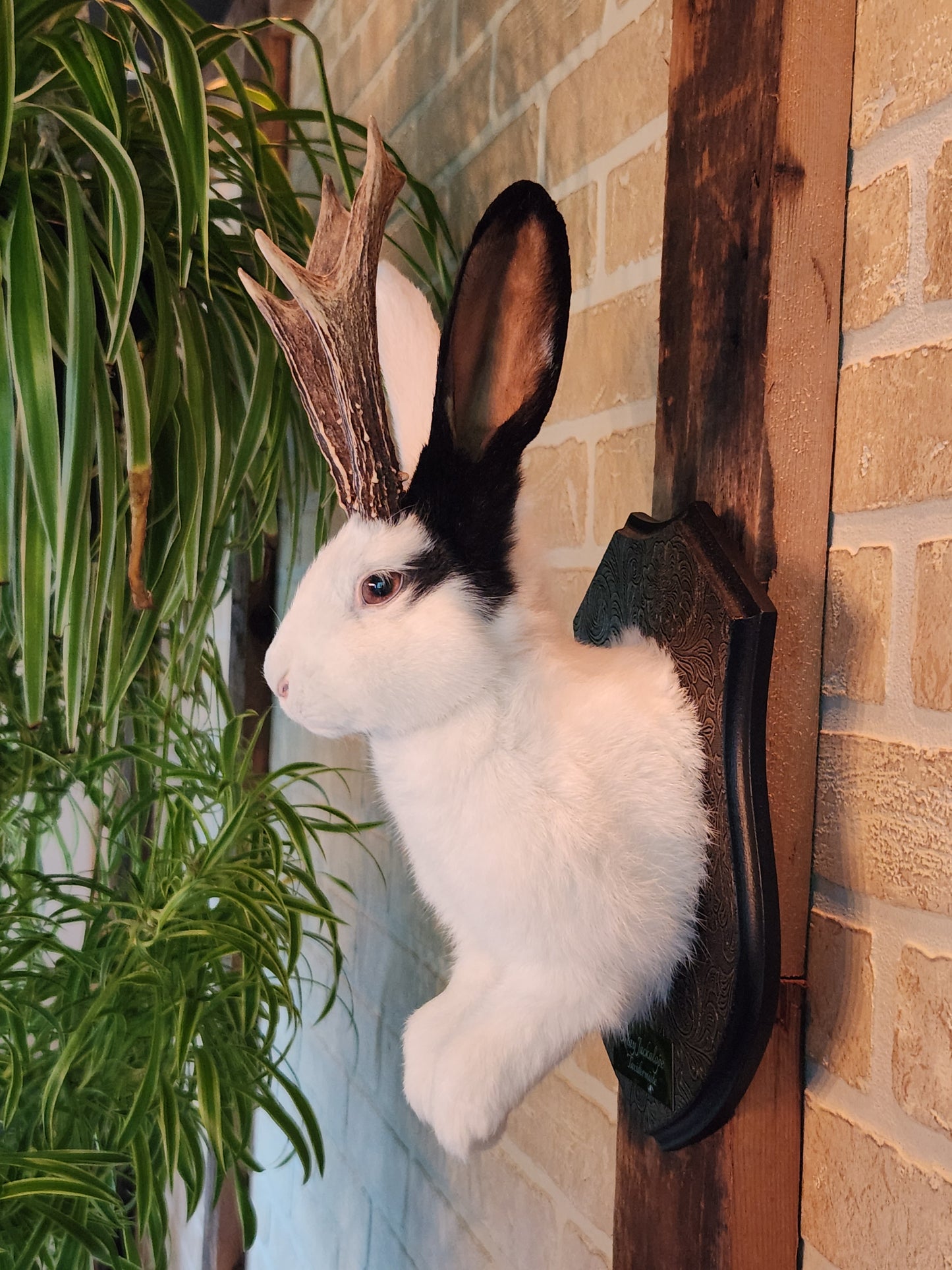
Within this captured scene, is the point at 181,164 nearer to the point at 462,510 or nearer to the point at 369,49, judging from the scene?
the point at 462,510

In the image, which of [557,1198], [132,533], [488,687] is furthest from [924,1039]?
[132,533]

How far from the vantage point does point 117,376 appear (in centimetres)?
104

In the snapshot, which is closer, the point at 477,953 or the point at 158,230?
the point at 477,953

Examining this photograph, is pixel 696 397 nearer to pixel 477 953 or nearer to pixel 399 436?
pixel 399 436

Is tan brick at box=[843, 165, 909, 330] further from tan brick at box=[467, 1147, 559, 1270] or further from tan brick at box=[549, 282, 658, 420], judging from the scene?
tan brick at box=[467, 1147, 559, 1270]

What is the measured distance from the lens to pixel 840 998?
0.55 m

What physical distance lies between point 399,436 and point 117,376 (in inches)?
23.9

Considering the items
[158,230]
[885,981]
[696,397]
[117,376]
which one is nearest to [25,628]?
[117,376]

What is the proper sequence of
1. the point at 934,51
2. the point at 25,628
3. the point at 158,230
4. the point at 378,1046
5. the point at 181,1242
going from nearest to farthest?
1. the point at 934,51
2. the point at 25,628
3. the point at 158,230
4. the point at 378,1046
5. the point at 181,1242

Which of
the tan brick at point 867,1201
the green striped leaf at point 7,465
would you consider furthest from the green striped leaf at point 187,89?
the tan brick at point 867,1201

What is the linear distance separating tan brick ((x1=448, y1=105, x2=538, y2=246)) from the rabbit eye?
1.81ft

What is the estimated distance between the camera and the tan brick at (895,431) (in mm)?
488

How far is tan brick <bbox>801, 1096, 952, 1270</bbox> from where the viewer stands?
18.9 inches

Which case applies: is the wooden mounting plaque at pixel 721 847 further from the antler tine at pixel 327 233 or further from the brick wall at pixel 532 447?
the antler tine at pixel 327 233
